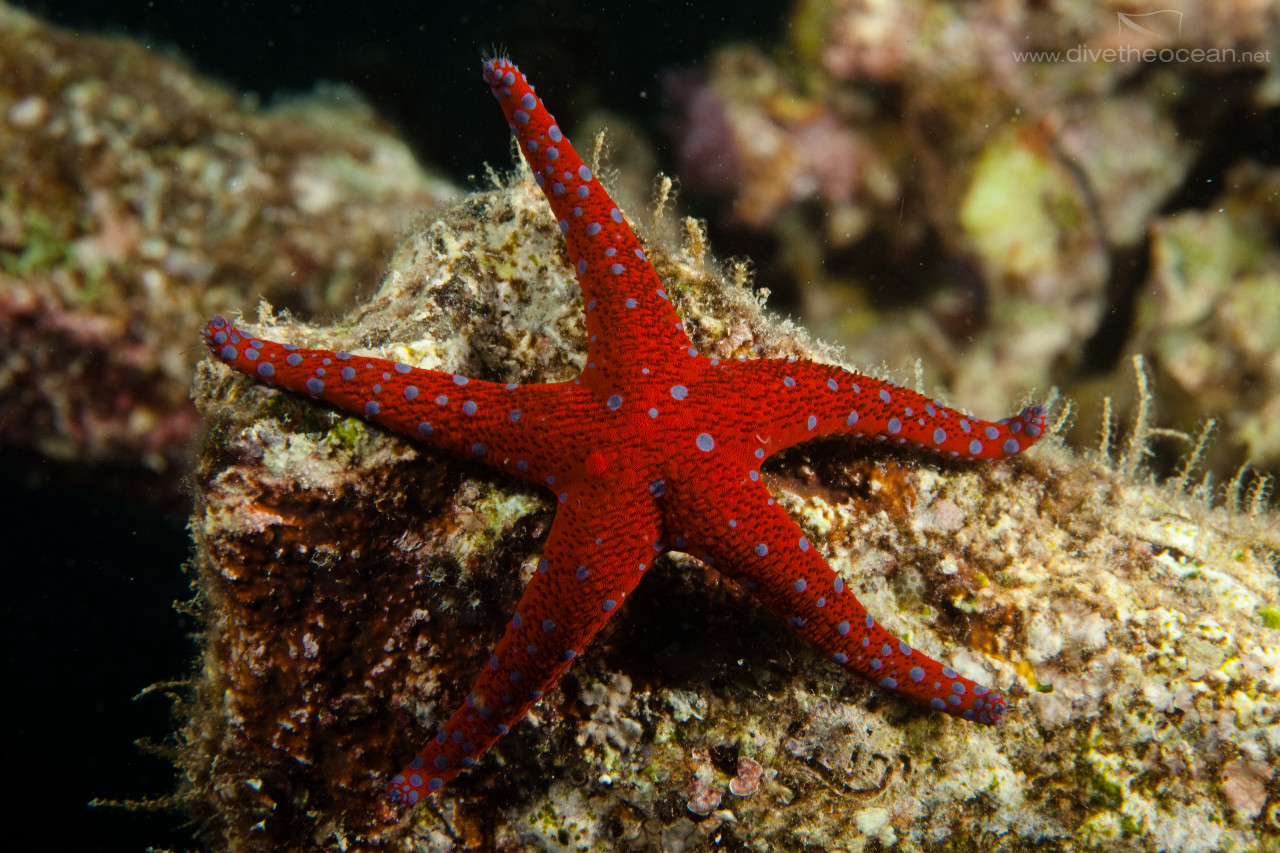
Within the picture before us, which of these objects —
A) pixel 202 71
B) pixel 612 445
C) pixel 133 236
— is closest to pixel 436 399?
pixel 612 445

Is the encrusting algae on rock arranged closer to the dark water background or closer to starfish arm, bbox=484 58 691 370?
starfish arm, bbox=484 58 691 370

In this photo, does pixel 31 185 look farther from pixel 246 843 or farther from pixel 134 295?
pixel 246 843

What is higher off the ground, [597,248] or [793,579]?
[597,248]

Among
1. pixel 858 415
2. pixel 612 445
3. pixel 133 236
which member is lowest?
pixel 612 445

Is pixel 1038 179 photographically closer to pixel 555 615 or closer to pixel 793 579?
pixel 793 579

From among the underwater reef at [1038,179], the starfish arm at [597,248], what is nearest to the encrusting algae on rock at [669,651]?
the starfish arm at [597,248]

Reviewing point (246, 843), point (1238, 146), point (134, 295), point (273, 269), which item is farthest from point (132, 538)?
point (1238, 146)

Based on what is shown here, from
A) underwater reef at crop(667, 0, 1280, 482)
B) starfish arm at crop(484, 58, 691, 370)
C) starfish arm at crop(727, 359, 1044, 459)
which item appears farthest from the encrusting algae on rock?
underwater reef at crop(667, 0, 1280, 482)
